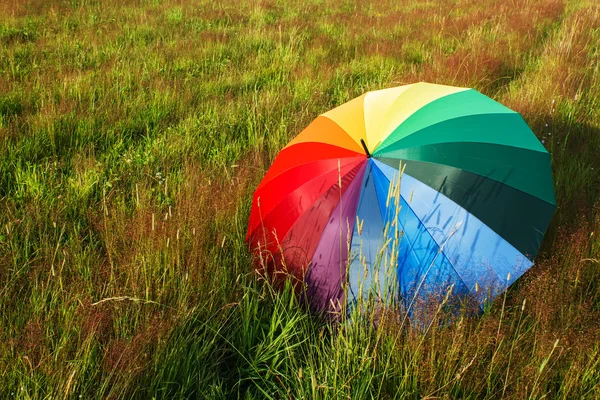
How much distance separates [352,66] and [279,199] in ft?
12.7

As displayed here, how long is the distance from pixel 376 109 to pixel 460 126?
1.57 feet

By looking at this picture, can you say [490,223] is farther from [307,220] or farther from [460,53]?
[460,53]

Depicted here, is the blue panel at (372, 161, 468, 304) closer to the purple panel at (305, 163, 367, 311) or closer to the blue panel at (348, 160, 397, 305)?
the blue panel at (348, 160, 397, 305)

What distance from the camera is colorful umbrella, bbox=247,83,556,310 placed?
2043mm

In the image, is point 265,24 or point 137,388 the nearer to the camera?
point 137,388

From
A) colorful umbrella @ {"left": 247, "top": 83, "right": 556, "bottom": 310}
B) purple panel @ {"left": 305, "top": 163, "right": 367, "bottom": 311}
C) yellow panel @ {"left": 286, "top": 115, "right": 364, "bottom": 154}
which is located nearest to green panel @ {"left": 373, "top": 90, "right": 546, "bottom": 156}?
colorful umbrella @ {"left": 247, "top": 83, "right": 556, "bottom": 310}

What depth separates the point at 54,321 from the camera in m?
2.16

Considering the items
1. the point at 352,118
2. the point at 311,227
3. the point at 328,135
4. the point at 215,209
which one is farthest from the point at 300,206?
the point at 215,209

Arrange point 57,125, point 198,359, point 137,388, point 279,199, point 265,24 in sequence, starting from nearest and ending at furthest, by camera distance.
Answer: point 137,388
point 198,359
point 279,199
point 57,125
point 265,24

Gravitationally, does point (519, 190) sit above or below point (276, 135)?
above

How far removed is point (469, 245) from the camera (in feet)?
6.77

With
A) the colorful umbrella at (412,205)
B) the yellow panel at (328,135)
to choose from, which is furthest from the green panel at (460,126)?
the yellow panel at (328,135)

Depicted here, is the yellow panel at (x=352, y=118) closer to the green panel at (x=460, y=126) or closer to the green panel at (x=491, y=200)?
the green panel at (x=460, y=126)

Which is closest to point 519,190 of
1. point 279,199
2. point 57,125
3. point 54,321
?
point 279,199
